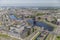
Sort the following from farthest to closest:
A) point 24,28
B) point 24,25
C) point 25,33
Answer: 1. point 24,25
2. point 24,28
3. point 25,33

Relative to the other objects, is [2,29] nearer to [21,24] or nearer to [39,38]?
→ [21,24]

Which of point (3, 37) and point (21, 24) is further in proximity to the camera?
point (21, 24)

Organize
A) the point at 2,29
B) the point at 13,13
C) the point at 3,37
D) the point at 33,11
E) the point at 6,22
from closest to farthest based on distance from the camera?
1. the point at 3,37
2. the point at 2,29
3. the point at 6,22
4. the point at 13,13
5. the point at 33,11

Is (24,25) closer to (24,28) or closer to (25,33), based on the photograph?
(24,28)

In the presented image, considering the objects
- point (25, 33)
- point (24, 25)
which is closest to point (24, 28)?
point (24, 25)

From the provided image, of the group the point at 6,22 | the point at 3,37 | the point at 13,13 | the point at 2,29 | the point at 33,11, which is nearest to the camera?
the point at 3,37

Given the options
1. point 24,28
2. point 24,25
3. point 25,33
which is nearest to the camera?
point 25,33

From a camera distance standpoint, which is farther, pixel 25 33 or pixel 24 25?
pixel 24 25

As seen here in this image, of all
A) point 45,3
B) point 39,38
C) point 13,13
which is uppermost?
point 45,3

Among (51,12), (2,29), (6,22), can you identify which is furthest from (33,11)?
(2,29)

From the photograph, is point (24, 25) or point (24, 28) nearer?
point (24, 28)

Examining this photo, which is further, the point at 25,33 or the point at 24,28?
the point at 24,28
